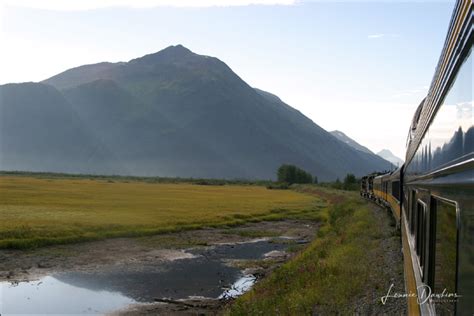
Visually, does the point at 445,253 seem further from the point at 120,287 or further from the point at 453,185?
the point at 120,287

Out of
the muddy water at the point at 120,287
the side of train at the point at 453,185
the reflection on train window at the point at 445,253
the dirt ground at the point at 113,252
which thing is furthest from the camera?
the dirt ground at the point at 113,252

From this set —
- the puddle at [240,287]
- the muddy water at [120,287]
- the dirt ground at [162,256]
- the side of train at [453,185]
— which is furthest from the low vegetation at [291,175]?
the side of train at [453,185]

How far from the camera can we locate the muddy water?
692 inches

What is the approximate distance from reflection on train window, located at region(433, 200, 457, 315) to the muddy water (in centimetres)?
1488

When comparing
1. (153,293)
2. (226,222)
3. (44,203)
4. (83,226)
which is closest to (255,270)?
(153,293)

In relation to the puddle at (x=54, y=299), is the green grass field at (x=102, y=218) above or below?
above

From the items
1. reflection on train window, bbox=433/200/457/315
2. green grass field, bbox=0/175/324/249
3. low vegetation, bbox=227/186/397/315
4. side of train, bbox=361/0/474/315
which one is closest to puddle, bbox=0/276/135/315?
low vegetation, bbox=227/186/397/315

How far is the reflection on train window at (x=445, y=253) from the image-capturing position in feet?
11.6

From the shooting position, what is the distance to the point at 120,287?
20.5 meters

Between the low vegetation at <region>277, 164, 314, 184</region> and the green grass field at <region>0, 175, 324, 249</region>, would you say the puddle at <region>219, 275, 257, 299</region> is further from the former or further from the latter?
the low vegetation at <region>277, 164, 314, 184</region>

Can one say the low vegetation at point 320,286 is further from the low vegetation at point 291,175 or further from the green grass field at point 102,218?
the low vegetation at point 291,175

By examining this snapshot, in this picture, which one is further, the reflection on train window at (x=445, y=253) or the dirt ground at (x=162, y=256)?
the dirt ground at (x=162, y=256)

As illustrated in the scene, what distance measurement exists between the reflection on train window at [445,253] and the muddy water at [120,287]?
48.8 ft

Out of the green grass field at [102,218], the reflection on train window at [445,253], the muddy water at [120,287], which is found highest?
the reflection on train window at [445,253]
